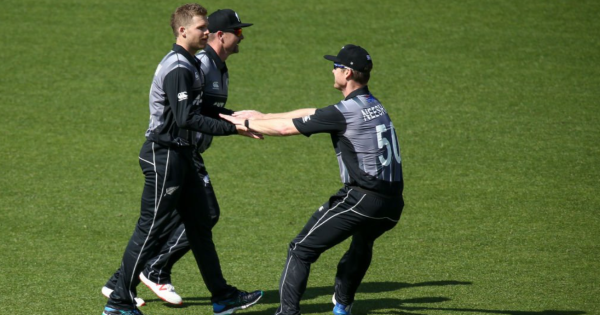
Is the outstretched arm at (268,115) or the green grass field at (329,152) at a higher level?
the outstretched arm at (268,115)

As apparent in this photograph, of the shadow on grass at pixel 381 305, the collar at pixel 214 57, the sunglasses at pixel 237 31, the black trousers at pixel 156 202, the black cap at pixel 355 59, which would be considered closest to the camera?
the black cap at pixel 355 59

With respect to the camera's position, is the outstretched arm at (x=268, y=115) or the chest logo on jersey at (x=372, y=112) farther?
the outstretched arm at (x=268, y=115)

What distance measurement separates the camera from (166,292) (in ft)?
20.4

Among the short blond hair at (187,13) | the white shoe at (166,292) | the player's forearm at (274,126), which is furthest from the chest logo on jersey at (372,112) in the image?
the white shoe at (166,292)

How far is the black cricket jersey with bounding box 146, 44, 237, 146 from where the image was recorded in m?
5.46

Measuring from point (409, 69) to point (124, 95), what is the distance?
4.72 metres

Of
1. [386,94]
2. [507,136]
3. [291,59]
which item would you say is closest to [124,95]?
[291,59]

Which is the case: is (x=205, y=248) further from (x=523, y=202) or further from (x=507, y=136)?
(x=507, y=136)

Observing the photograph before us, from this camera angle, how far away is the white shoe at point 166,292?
20.3ft

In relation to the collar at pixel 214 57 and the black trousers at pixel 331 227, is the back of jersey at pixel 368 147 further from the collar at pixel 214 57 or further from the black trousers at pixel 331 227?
the collar at pixel 214 57

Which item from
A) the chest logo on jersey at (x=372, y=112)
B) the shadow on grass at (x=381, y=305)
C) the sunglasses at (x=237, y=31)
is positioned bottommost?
the shadow on grass at (x=381, y=305)

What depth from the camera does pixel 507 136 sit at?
10867 mm

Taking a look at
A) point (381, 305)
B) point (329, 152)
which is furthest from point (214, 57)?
point (329, 152)

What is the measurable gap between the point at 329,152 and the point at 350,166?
482 cm
